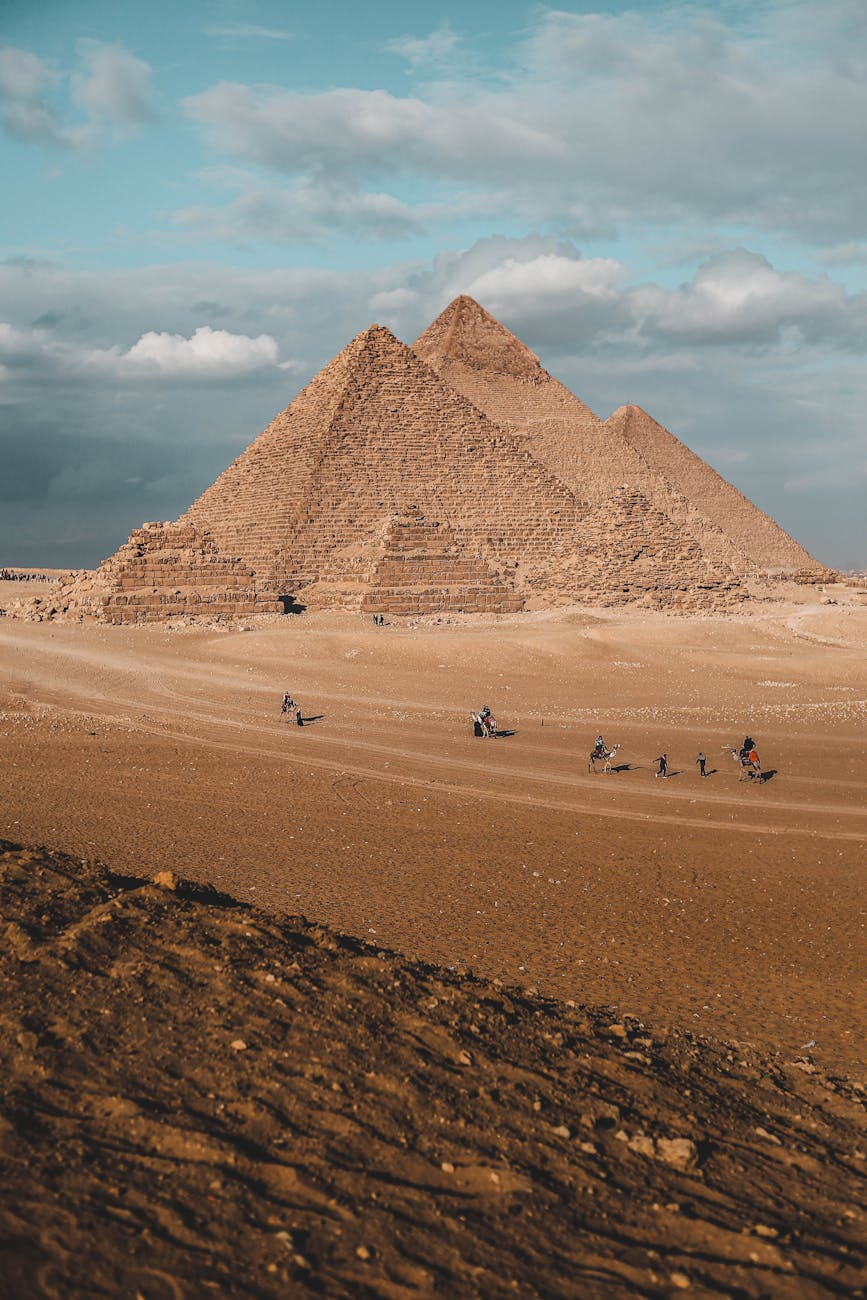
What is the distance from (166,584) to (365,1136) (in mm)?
38225

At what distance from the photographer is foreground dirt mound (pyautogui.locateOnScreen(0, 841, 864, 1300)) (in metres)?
3.09

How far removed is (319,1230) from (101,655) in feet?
84.8

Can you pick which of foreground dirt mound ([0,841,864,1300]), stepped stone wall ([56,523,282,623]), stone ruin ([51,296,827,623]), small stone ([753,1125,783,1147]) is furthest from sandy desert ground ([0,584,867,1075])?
stone ruin ([51,296,827,623])

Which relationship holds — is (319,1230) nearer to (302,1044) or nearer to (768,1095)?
(302,1044)

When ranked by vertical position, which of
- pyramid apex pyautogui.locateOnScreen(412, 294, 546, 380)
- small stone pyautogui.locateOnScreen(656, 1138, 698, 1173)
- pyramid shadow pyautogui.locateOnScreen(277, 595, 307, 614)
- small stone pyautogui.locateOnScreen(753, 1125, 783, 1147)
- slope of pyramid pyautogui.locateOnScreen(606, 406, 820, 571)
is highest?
pyramid apex pyautogui.locateOnScreen(412, 294, 546, 380)

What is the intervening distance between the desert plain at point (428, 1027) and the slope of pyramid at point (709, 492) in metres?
104

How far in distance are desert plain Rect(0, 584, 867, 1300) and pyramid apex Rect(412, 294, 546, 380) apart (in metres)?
89.6

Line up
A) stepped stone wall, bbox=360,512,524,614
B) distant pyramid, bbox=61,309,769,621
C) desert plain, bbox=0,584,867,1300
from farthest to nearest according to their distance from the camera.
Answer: stepped stone wall, bbox=360,512,524,614 < distant pyramid, bbox=61,309,769,621 < desert plain, bbox=0,584,867,1300

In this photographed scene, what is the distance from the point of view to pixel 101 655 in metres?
27.5

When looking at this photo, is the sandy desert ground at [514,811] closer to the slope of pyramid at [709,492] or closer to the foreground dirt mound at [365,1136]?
the foreground dirt mound at [365,1136]

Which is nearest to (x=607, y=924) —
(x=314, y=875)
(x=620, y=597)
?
(x=314, y=875)

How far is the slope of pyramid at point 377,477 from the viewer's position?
65.1m

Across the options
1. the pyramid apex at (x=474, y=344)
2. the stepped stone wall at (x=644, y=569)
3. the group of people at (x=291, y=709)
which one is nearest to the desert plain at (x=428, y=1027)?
the group of people at (x=291, y=709)

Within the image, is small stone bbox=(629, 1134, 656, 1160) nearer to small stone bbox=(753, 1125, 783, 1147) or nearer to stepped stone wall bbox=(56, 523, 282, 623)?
small stone bbox=(753, 1125, 783, 1147)
